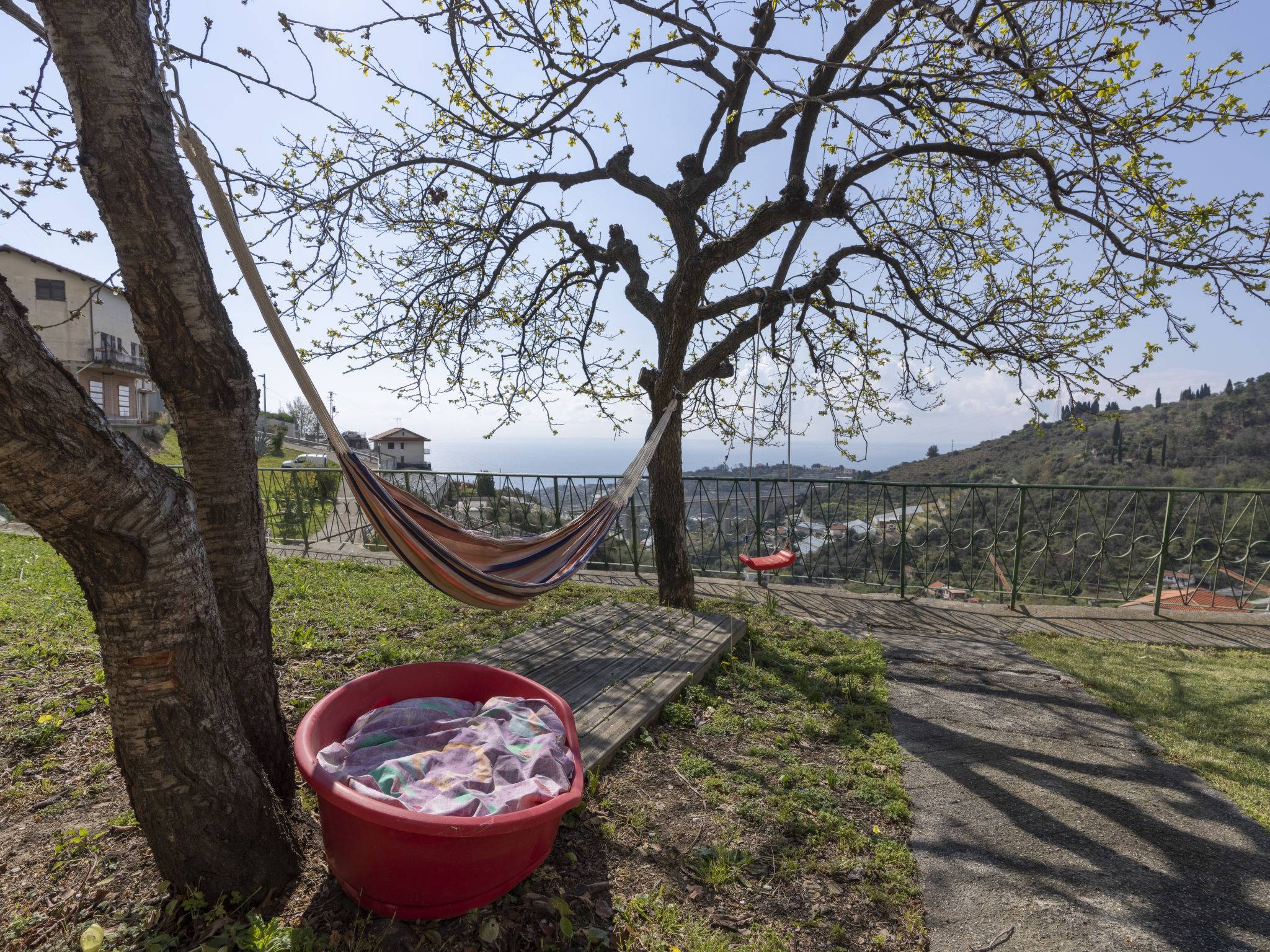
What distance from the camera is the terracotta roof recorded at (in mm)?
4672

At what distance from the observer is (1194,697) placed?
3160 millimetres

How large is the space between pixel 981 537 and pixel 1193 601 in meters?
1.69

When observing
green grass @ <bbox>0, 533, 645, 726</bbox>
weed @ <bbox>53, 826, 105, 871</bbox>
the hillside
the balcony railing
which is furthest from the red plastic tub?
the balcony railing

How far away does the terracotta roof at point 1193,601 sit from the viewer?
184 inches

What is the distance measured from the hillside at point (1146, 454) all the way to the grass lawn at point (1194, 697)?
233 cm

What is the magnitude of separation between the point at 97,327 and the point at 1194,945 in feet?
127

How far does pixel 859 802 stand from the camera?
2.12 metres

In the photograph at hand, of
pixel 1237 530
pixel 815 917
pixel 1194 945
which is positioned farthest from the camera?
pixel 1237 530

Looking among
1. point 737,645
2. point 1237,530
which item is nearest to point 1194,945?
point 737,645

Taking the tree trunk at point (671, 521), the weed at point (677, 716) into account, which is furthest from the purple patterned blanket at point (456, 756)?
the tree trunk at point (671, 521)

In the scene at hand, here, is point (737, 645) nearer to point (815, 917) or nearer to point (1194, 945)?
point (815, 917)

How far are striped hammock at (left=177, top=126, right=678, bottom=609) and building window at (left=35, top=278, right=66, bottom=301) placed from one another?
93.2 ft

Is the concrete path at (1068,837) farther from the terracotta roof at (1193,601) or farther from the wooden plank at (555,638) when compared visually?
the terracotta roof at (1193,601)

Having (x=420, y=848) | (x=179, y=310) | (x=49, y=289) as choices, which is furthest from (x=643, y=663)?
(x=49, y=289)
